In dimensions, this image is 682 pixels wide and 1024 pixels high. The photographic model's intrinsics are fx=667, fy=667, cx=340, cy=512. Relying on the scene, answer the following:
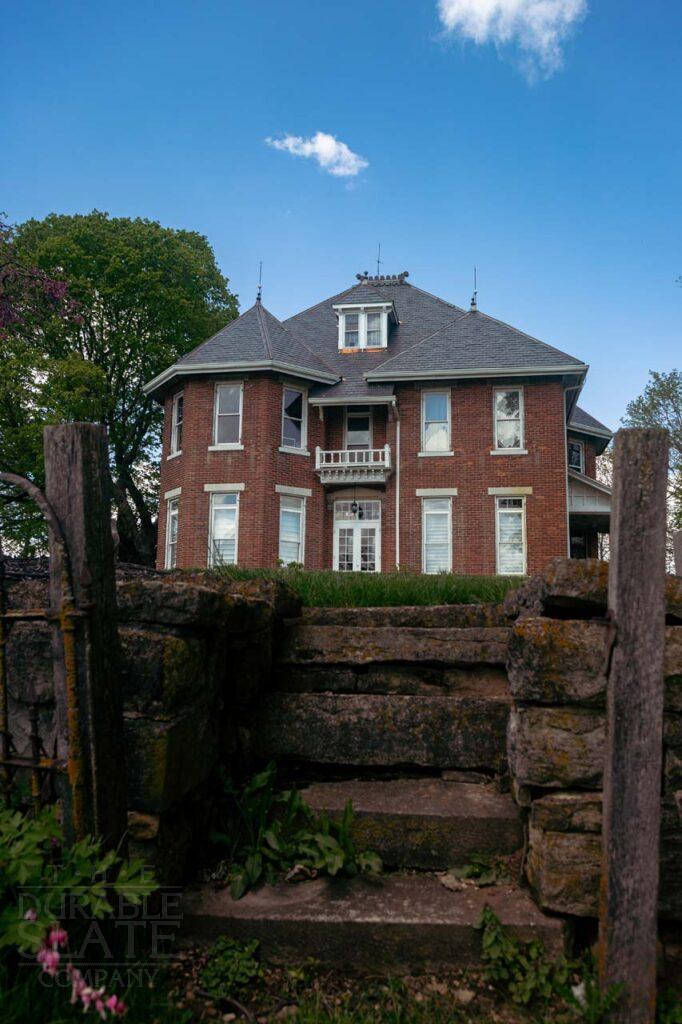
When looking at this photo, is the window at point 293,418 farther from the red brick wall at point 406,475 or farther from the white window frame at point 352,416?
the white window frame at point 352,416

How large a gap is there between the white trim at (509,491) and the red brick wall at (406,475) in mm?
122

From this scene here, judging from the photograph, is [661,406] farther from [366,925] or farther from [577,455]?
[366,925]

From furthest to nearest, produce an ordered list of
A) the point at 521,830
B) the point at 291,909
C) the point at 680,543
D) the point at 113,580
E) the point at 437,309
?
1. the point at 437,309
2. the point at 680,543
3. the point at 521,830
4. the point at 291,909
5. the point at 113,580

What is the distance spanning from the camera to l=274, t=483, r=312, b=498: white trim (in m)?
18.6

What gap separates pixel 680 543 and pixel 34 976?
551 centimetres

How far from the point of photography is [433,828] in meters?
3.12

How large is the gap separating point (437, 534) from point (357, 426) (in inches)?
162

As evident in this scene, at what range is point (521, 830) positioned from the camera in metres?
3.09

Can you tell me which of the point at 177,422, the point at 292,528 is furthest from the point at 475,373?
the point at 177,422

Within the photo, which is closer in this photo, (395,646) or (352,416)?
(395,646)

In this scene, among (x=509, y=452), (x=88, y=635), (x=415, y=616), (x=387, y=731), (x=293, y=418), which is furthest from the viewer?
(x=293, y=418)

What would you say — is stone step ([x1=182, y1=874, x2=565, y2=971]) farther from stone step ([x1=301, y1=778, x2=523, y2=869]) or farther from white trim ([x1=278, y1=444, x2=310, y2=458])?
white trim ([x1=278, y1=444, x2=310, y2=458])

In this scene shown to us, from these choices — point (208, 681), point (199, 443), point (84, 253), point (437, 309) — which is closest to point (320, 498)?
point (199, 443)

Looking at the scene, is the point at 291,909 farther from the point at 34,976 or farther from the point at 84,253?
the point at 84,253
